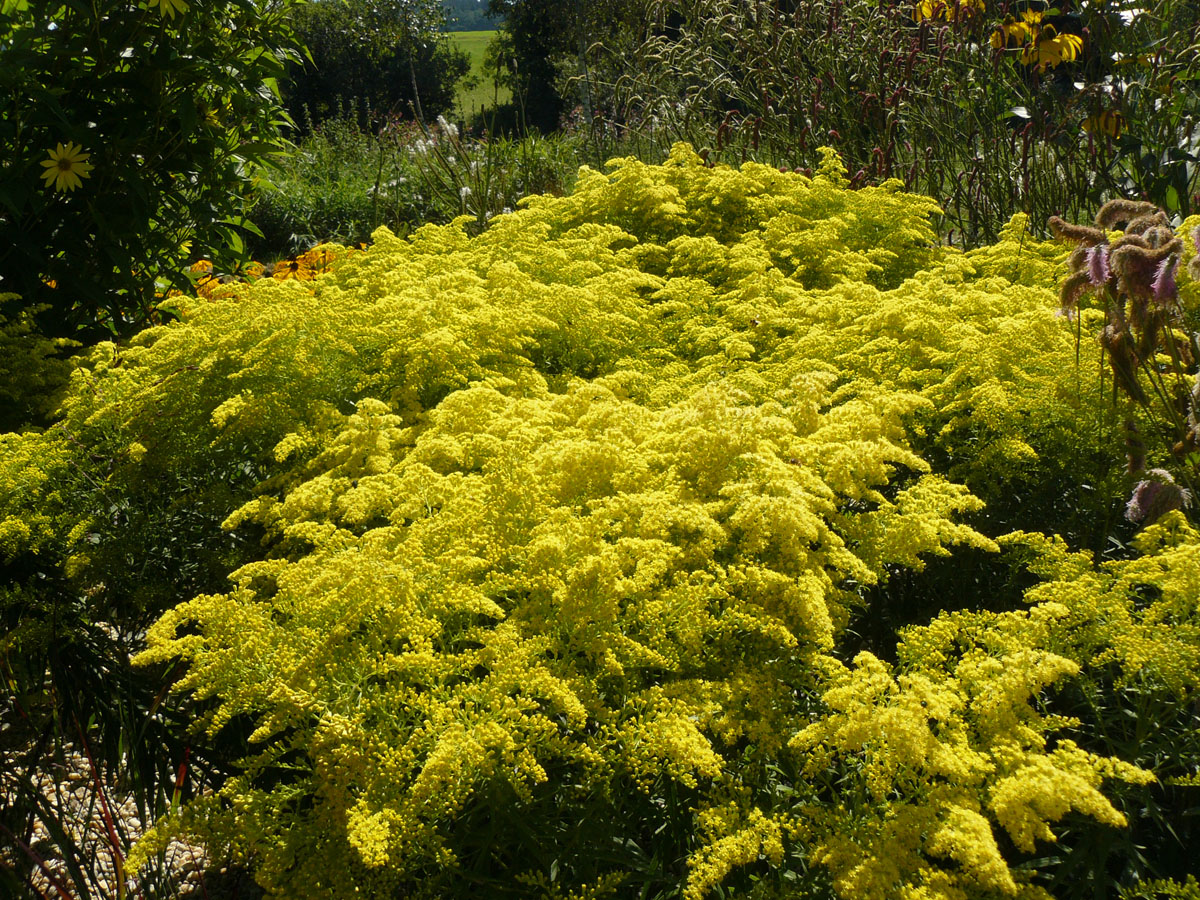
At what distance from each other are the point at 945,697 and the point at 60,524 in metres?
2.33

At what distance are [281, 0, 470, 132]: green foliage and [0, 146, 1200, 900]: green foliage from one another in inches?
686

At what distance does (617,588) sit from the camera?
1787mm

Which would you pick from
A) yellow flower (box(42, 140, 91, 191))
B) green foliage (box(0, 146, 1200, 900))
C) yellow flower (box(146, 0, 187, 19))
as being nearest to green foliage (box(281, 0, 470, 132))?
yellow flower (box(146, 0, 187, 19))

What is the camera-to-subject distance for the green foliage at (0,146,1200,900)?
1.57m

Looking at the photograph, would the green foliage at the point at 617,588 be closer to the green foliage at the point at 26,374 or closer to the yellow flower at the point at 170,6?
the green foliage at the point at 26,374

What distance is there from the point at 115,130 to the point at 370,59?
21.1m

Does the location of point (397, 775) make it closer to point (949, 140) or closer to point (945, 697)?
point (945, 697)

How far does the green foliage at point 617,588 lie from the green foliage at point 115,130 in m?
0.64

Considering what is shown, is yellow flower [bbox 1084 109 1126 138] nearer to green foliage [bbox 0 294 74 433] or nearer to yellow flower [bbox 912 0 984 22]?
yellow flower [bbox 912 0 984 22]

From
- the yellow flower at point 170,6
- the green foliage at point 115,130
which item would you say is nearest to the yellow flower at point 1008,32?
the green foliage at point 115,130

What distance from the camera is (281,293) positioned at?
3326 mm

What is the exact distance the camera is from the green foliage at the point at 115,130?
337 centimetres

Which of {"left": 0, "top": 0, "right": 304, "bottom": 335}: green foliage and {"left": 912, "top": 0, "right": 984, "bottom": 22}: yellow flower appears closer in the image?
{"left": 0, "top": 0, "right": 304, "bottom": 335}: green foliage

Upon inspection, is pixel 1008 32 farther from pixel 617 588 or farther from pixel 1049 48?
pixel 617 588
